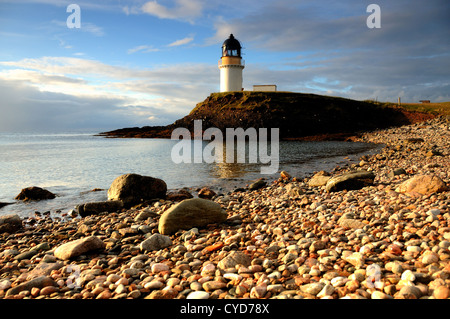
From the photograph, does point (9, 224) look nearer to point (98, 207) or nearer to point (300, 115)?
point (98, 207)

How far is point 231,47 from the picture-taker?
2525 inches

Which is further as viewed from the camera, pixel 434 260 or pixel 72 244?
pixel 72 244

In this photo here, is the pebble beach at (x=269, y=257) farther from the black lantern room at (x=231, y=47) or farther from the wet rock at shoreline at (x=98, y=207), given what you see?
the black lantern room at (x=231, y=47)

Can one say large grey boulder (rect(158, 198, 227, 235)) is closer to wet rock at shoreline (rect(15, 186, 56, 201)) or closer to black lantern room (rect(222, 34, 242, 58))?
wet rock at shoreline (rect(15, 186, 56, 201))

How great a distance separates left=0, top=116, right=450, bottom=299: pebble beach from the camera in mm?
3709

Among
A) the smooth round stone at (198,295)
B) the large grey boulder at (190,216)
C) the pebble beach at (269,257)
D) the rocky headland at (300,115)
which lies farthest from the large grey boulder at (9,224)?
the rocky headland at (300,115)

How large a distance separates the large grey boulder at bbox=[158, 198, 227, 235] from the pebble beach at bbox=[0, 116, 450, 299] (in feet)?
0.56

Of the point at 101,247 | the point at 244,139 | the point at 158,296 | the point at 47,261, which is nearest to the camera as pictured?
the point at 158,296

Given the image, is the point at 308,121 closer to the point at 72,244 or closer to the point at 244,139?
the point at 244,139

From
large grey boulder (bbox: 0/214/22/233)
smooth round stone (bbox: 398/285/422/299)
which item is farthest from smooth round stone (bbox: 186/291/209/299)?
large grey boulder (bbox: 0/214/22/233)

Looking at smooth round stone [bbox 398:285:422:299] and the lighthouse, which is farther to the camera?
the lighthouse
